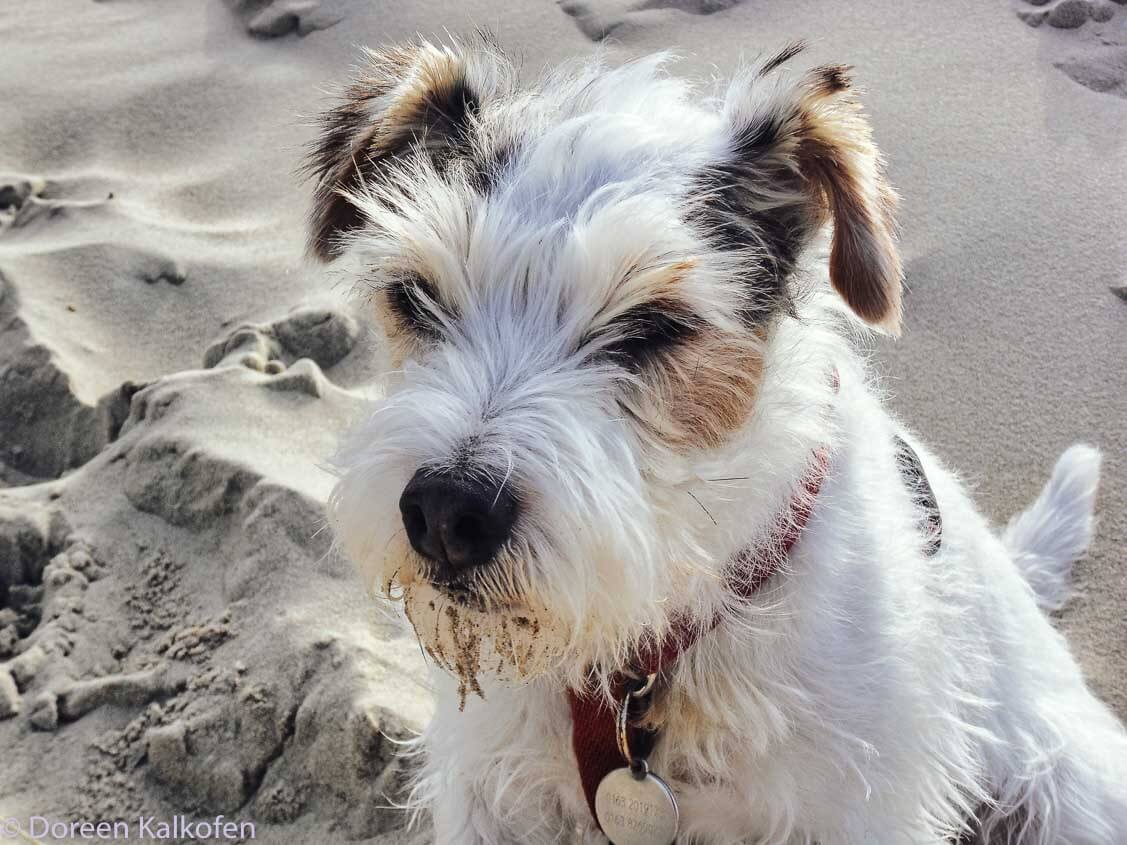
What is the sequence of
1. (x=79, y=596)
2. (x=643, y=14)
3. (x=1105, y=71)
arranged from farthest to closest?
(x=643, y=14) → (x=1105, y=71) → (x=79, y=596)

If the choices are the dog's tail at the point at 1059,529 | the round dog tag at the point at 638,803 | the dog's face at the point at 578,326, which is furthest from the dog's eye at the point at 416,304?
the dog's tail at the point at 1059,529

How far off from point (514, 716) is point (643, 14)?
5062mm

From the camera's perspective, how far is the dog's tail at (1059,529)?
312cm

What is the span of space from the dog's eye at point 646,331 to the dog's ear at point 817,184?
278 millimetres

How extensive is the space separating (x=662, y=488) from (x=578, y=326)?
13.4 inches

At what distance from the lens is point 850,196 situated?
77.4 inches

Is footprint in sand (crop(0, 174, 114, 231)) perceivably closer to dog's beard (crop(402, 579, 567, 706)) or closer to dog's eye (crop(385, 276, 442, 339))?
dog's eye (crop(385, 276, 442, 339))

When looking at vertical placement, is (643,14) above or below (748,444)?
below

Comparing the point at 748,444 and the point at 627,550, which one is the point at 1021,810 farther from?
the point at 627,550

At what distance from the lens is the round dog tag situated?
2090mm

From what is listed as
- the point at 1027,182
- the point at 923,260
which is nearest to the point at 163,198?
the point at 923,260

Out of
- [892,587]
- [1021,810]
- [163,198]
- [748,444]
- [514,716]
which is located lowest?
[163,198]

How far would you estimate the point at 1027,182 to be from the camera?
448 cm

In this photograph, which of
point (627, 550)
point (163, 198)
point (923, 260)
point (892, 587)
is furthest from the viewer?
point (163, 198)
